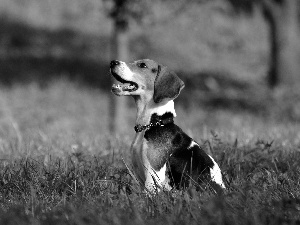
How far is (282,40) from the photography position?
17016 mm

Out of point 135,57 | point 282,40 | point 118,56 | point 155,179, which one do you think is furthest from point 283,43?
point 155,179

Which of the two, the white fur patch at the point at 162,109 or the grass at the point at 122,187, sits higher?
the white fur patch at the point at 162,109

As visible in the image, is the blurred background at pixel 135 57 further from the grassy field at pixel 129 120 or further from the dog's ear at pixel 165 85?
the dog's ear at pixel 165 85

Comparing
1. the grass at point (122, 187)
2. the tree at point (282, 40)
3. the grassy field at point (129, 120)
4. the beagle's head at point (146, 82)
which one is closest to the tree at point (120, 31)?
the grassy field at point (129, 120)

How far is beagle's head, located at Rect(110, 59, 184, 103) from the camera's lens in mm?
5473

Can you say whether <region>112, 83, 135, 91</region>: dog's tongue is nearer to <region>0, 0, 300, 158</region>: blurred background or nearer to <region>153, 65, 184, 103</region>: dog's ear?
<region>153, 65, 184, 103</region>: dog's ear

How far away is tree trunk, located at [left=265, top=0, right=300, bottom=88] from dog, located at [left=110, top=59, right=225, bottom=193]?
11.6 metres

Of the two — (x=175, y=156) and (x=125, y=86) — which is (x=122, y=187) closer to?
(x=175, y=156)

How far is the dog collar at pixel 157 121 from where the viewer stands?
5.46m

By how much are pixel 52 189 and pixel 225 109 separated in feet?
38.6

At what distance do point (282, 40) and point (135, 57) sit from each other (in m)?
5.09

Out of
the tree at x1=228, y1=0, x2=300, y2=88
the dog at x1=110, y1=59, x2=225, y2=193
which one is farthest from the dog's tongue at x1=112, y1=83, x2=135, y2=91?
the tree at x1=228, y1=0, x2=300, y2=88

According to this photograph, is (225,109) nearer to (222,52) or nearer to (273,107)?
(273,107)

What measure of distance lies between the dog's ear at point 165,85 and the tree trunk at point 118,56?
4.84 metres
